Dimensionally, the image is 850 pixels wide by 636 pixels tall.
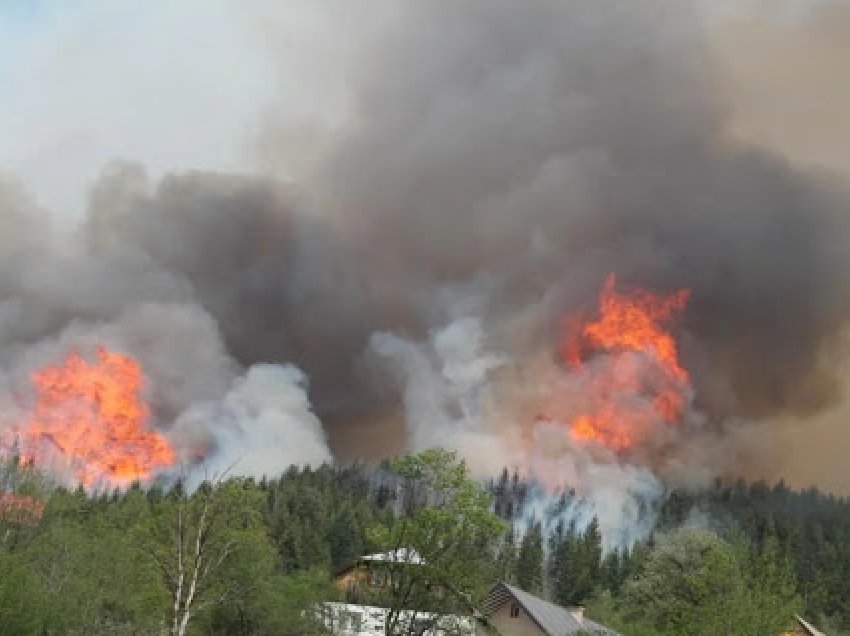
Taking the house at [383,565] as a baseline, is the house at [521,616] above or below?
above

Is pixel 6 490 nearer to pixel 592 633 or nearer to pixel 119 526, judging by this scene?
pixel 119 526

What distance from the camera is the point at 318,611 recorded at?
241 ft

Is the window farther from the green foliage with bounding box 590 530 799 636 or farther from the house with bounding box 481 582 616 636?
the green foliage with bounding box 590 530 799 636

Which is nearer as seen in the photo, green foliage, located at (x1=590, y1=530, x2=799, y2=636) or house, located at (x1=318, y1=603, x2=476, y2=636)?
green foliage, located at (x1=590, y1=530, x2=799, y2=636)

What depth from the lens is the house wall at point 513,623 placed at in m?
88.2

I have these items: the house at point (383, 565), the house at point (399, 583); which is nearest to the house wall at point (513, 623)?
the house at point (399, 583)

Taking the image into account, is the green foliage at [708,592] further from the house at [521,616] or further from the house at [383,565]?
the house at [383,565]

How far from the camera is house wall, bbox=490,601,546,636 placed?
Answer: 88.2 m

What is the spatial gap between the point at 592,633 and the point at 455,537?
1827 cm

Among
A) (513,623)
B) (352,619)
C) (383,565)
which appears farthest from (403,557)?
(513,623)

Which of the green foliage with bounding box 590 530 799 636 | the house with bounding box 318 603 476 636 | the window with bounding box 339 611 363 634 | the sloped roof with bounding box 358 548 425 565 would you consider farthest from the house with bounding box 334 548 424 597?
the green foliage with bounding box 590 530 799 636

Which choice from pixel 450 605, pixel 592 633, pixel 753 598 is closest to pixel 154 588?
pixel 450 605

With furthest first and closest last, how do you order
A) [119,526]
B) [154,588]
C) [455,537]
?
[119,526], [154,588], [455,537]

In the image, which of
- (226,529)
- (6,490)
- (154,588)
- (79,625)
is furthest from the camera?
(6,490)
